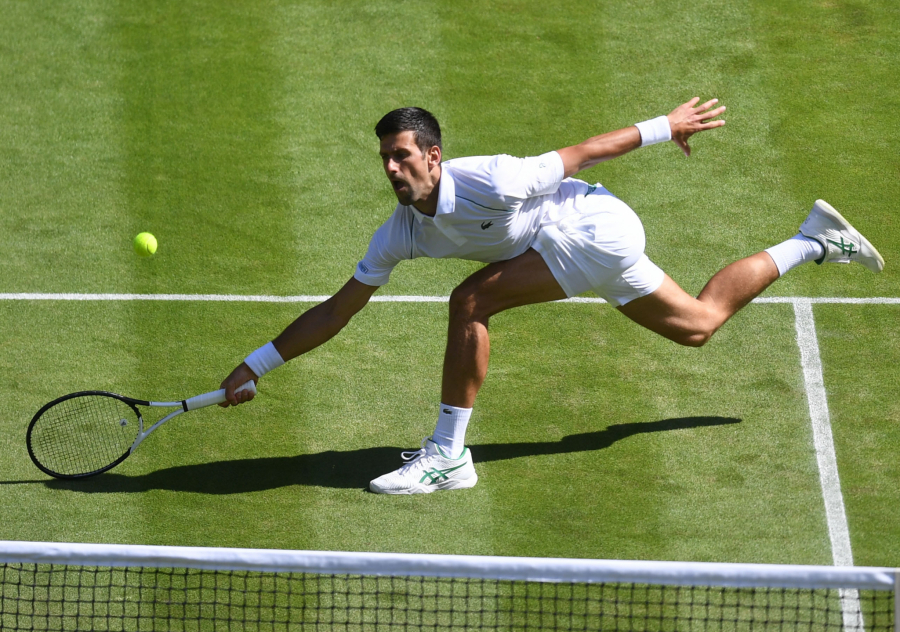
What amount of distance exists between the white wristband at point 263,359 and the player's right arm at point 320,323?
0.07ft

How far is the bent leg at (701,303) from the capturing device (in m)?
6.70

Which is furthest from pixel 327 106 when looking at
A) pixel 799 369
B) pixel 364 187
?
pixel 799 369

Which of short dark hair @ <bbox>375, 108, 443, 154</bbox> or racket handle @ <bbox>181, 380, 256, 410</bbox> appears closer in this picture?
short dark hair @ <bbox>375, 108, 443, 154</bbox>

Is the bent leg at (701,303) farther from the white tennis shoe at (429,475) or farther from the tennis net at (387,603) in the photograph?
the tennis net at (387,603)

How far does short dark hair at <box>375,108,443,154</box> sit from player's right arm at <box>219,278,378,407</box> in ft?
2.94

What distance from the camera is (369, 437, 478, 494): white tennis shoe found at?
6.60 meters

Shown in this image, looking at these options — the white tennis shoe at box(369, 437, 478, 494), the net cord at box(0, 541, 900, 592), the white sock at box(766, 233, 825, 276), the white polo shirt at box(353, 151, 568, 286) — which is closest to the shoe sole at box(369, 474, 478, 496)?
the white tennis shoe at box(369, 437, 478, 494)

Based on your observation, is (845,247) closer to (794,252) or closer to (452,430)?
(794,252)

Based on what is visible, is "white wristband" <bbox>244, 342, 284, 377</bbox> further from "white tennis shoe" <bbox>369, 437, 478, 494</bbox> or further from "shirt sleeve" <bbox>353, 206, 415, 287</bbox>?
"white tennis shoe" <bbox>369, 437, 478, 494</bbox>

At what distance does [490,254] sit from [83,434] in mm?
2715

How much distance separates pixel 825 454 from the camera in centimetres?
675

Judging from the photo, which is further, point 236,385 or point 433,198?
point 236,385

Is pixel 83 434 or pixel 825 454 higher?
pixel 83 434

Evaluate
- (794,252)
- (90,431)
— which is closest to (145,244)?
(90,431)
